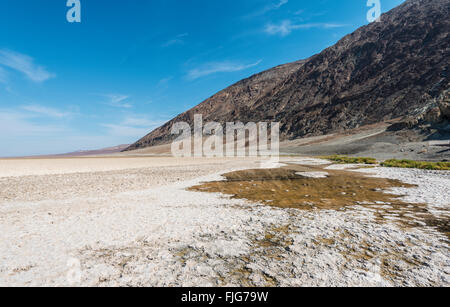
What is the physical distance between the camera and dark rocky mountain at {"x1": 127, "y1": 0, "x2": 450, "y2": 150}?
69.0m

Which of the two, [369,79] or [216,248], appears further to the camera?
[369,79]

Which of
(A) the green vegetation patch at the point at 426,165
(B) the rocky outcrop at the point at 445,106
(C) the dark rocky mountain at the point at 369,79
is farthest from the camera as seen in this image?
(C) the dark rocky mountain at the point at 369,79

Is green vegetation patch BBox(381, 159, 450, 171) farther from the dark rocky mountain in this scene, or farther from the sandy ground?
the dark rocky mountain

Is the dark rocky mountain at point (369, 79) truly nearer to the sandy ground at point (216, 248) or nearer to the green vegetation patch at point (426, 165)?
the green vegetation patch at point (426, 165)

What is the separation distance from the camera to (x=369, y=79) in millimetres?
83938

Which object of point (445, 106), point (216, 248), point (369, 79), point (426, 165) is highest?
point (369, 79)

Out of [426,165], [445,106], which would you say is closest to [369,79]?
[445,106]

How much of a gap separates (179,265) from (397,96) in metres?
86.9

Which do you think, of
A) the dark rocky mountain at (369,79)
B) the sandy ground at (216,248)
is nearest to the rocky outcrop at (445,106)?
the dark rocky mountain at (369,79)

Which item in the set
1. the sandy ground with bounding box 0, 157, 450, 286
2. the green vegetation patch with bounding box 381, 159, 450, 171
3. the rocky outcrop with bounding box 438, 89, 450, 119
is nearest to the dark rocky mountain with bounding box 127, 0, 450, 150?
the rocky outcrop with bounding box 438, 89, 450, 119

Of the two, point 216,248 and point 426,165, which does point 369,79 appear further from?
point 216,248

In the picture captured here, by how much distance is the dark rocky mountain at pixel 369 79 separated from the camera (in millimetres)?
69000

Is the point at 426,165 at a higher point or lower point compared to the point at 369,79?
lower
